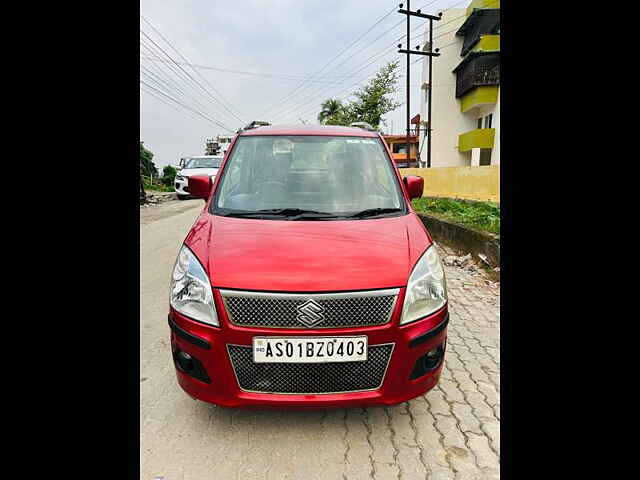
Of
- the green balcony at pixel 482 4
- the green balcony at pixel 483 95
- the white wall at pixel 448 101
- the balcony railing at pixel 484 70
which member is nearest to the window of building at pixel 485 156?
the green balcony at pixel 483 95

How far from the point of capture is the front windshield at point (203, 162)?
17084mm

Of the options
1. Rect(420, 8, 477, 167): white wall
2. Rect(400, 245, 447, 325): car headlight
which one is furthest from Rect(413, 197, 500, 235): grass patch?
Rect(420, 8, 477, 167): white wall

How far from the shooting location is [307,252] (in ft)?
6.82

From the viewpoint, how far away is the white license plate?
1.87m

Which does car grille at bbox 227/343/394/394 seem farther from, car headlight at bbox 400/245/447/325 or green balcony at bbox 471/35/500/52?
green balcony at bbox 471/35/500/52

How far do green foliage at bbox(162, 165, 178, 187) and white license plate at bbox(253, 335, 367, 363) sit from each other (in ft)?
110

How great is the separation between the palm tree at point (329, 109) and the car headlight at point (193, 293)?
38659 mm

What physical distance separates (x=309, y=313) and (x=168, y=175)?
118 feet
